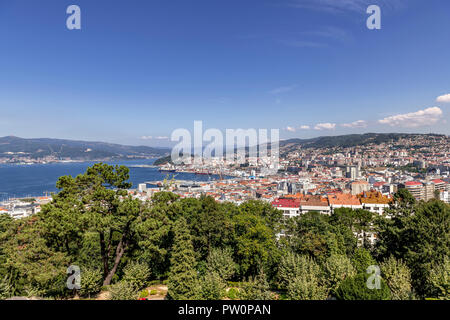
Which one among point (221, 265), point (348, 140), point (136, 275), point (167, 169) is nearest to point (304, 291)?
point (221, 265)

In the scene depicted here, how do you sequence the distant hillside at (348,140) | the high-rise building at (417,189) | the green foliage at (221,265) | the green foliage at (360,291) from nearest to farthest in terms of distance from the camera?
the green foliage at (360,291)
the green foliage at (221,265)
the high-rise building at (417,189)
the distant hillside at (348,140)

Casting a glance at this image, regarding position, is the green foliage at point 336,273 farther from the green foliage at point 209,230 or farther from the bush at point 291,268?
the green foliage at point 209,230

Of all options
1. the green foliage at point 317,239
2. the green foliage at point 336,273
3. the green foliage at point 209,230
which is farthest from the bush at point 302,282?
the green foliage at point 209,230

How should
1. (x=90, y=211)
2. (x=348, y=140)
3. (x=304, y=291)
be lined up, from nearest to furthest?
1. (x=304, y=291)
2. (x=90, y=211)
3. (x=348, y=140)

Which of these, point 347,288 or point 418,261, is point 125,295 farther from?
point 418,261

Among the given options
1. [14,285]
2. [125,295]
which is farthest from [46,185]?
[125,295]

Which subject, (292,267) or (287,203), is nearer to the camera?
(292,267)

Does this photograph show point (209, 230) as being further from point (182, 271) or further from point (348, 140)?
point (348, 140)
